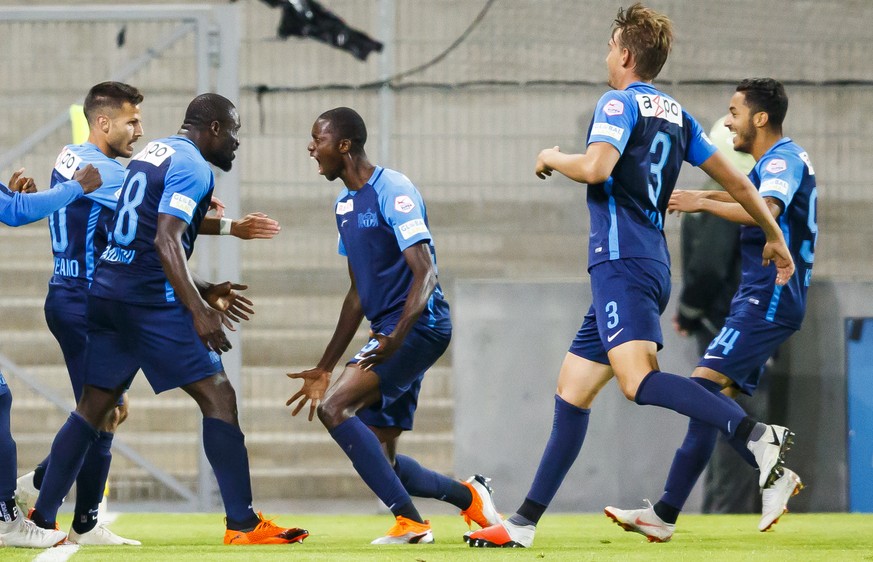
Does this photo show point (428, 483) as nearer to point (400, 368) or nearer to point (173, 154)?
point (400, 368)

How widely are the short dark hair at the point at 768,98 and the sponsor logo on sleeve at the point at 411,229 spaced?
1.74 meters

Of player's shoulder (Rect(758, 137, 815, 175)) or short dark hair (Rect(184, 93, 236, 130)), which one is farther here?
player's shoulder (Rect(758, 137, 815, 175))

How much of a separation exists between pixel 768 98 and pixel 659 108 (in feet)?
4.22

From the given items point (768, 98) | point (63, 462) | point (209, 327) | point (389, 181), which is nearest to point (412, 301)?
point (389, 181)

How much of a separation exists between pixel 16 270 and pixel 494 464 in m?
3.33

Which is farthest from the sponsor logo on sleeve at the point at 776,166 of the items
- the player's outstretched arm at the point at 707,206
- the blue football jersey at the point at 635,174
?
the blue football jersey at the point at 635,174

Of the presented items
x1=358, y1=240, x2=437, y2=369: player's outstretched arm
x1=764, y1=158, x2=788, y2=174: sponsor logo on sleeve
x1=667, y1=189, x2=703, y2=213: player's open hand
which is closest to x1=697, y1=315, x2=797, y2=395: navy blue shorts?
x1=764, y1=158, x2=788, y2=174: sponsor logo on sleeve

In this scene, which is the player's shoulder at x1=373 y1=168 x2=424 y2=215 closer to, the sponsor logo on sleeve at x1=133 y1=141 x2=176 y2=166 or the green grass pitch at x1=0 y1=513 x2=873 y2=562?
the sponsor logo on sleeve at x1=133 y1=141 x2=176 y2=166

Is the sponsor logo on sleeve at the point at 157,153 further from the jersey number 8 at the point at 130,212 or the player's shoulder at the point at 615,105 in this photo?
the player's shoulder at the point at 615,105

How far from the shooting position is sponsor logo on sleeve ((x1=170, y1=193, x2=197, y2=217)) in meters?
4.44

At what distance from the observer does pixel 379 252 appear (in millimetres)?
4801

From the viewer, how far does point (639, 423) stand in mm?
6953

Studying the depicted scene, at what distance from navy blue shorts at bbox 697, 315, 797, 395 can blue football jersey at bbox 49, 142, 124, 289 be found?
2584 millimetres

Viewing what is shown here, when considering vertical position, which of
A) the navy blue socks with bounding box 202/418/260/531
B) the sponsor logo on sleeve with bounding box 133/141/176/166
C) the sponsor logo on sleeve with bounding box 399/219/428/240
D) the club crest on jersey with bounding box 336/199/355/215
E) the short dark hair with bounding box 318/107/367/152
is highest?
A: the short dark hair with bounding box 318/107/367/152
